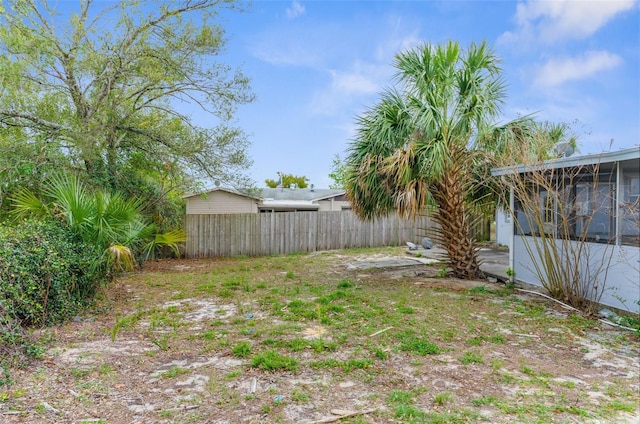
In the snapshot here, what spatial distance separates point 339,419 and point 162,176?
9.41 m

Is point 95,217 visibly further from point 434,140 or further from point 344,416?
point 434,140

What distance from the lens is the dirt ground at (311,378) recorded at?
270 cm

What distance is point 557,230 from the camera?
609 centimetres

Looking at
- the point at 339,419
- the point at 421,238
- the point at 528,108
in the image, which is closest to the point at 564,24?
the point at 528,108

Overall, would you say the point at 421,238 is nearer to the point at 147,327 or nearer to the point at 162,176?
the point at 162,176

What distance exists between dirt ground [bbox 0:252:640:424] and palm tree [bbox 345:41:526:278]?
2.83m

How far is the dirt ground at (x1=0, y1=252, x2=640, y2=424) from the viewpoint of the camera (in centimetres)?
270

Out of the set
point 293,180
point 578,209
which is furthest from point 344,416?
point 293,180

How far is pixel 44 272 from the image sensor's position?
4.50 m

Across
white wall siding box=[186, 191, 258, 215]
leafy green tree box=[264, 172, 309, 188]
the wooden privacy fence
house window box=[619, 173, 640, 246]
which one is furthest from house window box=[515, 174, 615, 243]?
leafy green tree box=[264, 172, 309, 188]

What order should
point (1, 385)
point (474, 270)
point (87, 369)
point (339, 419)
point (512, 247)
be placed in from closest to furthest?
point (339, 419) < point (1, 385) < point (87, 369) < point (512, 247) < point (474, 270)

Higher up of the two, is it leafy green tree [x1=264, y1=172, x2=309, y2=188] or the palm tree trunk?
leafy green tree [x1=264, y1=172, x2=309, y2=188]

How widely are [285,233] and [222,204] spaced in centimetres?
417

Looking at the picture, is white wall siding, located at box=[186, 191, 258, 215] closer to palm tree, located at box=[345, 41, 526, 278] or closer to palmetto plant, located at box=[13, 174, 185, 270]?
palm tree, located at box=[345, 41, 526, 278]
